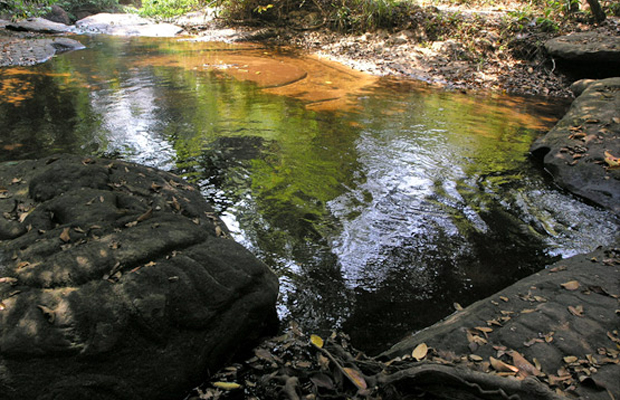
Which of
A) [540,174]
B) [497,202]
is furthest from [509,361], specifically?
[540,174]

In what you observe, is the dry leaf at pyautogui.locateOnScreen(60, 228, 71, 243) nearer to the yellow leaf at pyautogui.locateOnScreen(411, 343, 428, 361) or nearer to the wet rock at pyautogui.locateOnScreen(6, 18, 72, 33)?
the yellow leaf at pyautogui.locateOnScreen(411, 343, 428, 361)

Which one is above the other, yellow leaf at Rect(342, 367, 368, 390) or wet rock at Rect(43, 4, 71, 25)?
wet rock at Rect(43, 4, 71, 25)

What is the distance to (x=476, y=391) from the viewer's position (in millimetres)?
2029

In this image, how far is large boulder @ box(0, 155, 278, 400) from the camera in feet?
6.68

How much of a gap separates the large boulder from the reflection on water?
24.9 inches

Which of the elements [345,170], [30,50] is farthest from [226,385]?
[30,50]

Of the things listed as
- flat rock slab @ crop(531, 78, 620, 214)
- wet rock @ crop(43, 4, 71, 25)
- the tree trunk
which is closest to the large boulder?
flat rock slab @ crop(531, 78, 620, 214)

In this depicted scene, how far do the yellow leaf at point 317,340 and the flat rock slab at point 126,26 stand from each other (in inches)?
676

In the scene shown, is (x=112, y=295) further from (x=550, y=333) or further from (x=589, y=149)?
(x=589, y=149)

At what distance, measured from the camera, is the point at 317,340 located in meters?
2.79

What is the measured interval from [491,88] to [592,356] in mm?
8990

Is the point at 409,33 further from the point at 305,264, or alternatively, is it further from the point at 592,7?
the point at 305,264

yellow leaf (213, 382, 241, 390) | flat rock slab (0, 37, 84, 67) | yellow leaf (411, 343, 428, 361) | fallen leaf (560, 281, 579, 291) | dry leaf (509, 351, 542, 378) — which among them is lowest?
yellow leaf (213, 382, 241, 390)

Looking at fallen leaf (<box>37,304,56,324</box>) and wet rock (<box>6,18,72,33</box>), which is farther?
wet rock (<box>6,18,72,33</box>)
